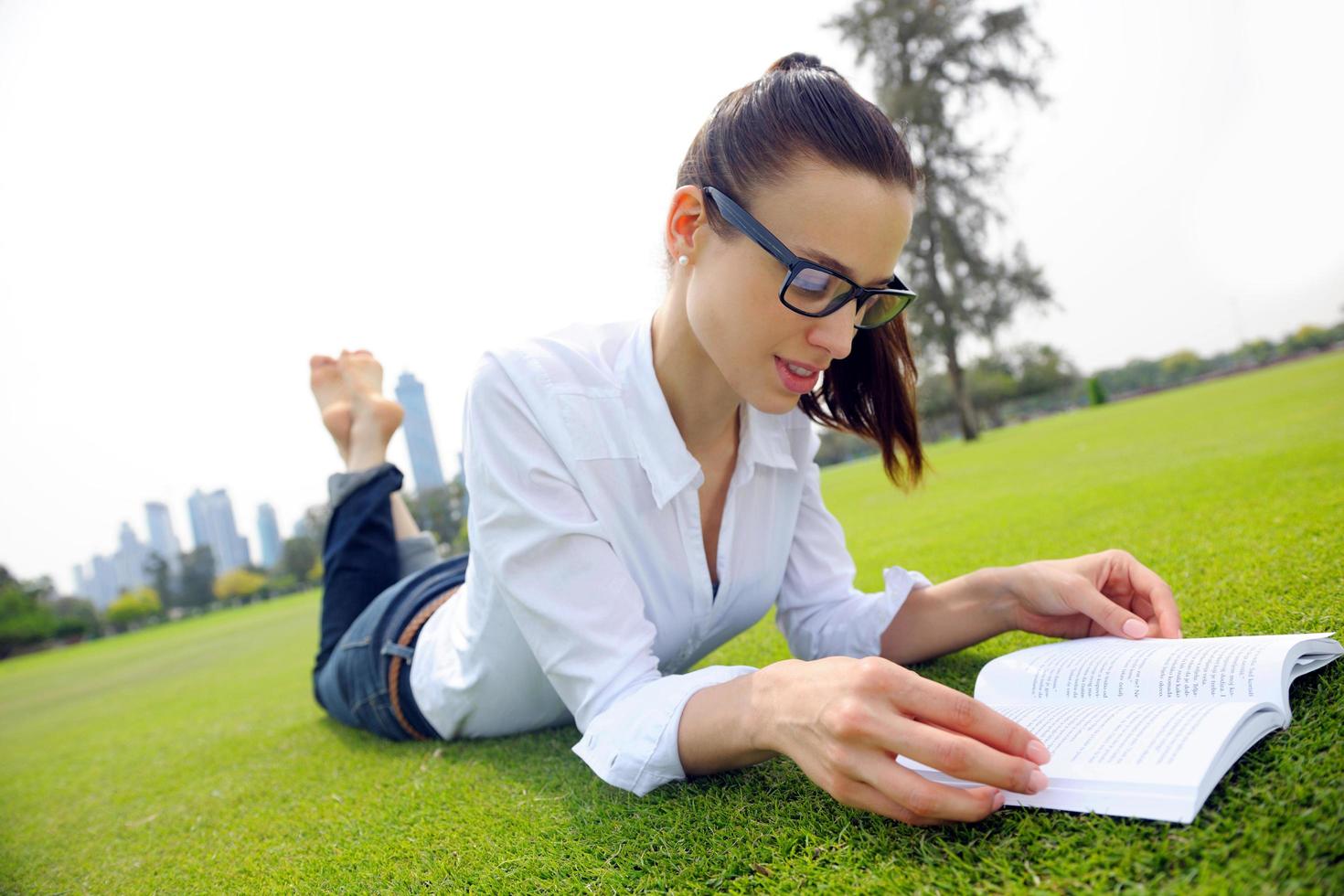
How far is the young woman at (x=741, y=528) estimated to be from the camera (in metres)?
1.09

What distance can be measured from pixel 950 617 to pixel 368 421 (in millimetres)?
2283

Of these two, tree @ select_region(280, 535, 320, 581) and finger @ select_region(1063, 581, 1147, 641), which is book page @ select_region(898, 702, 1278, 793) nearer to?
finger @ select_region(1063, 581, 1147, 641)

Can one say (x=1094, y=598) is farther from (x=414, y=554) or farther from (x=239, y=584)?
(x=239, y=584)

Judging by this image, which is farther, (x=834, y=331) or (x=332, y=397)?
(x=332, y=397)

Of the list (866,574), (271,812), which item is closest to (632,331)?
(271,812)

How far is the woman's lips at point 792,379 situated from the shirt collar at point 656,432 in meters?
0.26

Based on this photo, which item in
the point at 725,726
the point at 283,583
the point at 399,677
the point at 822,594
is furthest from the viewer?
the point at 283,583

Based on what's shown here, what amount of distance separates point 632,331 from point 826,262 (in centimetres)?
61

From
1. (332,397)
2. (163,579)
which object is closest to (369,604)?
(332,397)

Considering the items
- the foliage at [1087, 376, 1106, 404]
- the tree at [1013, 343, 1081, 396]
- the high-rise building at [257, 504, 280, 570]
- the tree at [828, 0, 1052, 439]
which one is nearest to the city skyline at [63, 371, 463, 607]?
the high-rise building at [257, 504, 280, 570]

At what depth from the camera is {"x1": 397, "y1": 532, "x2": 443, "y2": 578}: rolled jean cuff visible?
3.07 meters

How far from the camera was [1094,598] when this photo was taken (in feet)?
4.94

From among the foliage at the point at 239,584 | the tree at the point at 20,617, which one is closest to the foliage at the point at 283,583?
the foliage at the point at 239,584

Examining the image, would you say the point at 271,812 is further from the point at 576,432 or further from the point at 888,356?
the point at 888,356
